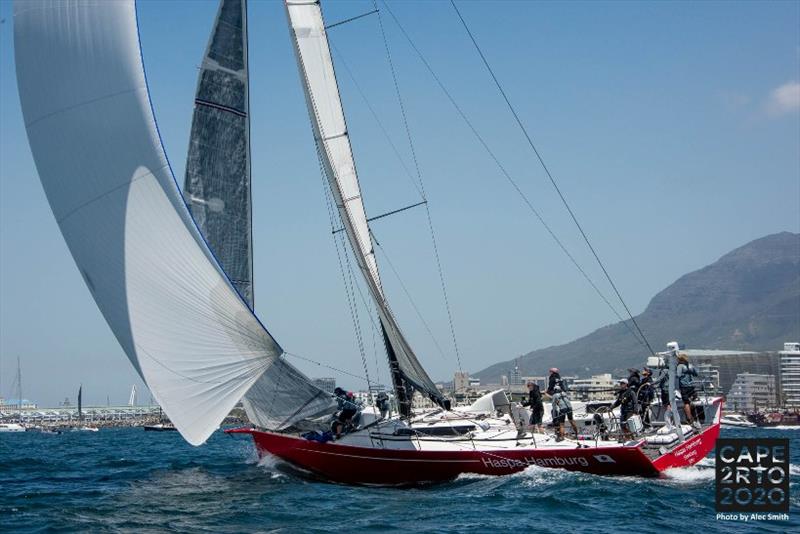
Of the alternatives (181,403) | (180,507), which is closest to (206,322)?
(181,403)

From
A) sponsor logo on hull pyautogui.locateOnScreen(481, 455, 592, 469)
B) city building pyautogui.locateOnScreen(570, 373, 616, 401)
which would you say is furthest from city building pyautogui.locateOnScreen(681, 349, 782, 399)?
sponsor logo on hull pyautogui.locateOnScreen(481, 455, 592, 469)

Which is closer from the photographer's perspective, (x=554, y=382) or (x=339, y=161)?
(x=554, y=382)

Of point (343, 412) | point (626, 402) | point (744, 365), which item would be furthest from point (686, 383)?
point (744, 365)

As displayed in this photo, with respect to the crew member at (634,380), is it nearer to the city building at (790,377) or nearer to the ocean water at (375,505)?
the ocean water at (375,505)

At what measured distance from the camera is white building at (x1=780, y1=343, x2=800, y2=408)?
144m

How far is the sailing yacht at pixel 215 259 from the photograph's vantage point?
15.7m

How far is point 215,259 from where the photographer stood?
16844mm

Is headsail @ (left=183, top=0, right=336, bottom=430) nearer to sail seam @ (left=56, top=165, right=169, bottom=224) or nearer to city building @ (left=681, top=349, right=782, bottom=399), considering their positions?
sail seam @ (left=56, top=165, right=169, bottom=224)

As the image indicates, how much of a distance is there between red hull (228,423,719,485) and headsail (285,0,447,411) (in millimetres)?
2012

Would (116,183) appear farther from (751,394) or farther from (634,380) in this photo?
(751,394)

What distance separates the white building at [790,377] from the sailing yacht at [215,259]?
133m

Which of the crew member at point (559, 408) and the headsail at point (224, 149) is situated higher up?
the headsail at point (224, 149)

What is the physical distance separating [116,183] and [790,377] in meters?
151

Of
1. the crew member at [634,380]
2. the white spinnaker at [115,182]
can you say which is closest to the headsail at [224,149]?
the white spinnaker at [115,182]
